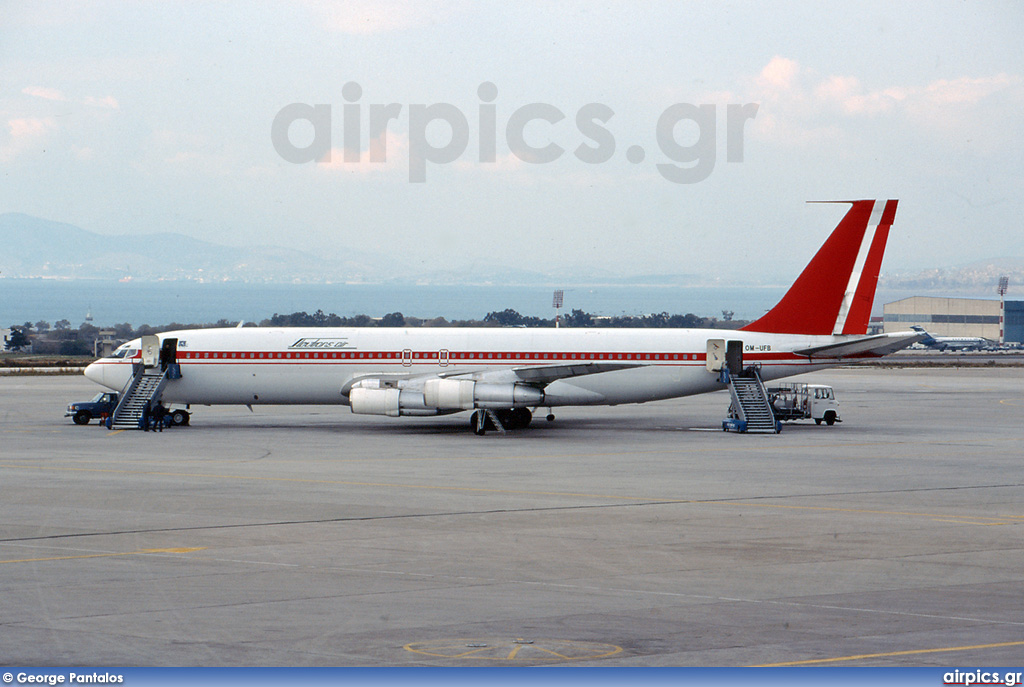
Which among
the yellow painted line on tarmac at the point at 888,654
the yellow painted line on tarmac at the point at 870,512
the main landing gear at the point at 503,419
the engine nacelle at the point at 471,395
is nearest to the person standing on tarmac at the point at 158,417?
the engine nacelle at the point at 471,395

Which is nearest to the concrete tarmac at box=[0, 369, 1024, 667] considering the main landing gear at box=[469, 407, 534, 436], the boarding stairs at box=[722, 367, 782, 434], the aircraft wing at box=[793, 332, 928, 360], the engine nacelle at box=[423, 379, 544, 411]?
the engine nacelle at box=[423, 379, 544, 411]

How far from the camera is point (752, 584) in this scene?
1723 centimetres

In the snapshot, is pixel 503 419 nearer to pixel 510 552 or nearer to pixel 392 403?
pixel 392 403

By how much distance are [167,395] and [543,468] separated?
2263 centimetres

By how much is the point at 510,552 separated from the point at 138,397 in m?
32.9

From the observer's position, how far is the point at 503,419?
49.3 m

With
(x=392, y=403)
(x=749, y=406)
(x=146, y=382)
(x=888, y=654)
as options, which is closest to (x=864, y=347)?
(x=749, y=406)

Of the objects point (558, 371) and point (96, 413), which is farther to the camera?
point (96, 413)

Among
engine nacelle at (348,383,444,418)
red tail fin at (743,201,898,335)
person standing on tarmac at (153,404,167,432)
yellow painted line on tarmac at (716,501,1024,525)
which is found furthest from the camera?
red tail fin at (743,201,898,335)

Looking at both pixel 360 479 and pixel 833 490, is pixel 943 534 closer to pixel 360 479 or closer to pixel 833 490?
pixel 833 490

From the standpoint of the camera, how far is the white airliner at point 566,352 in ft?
160

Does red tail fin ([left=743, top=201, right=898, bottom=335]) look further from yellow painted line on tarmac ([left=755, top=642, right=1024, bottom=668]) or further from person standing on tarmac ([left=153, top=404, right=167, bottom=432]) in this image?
yellow painted line on tarmac ([left=755, top=642, right=1024, bottom=668])

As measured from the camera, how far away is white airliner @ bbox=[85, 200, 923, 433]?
48656 millimetres

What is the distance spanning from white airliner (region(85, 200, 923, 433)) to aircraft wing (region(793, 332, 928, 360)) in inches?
2.7
